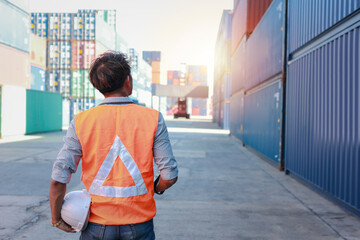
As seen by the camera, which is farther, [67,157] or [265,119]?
[265,119]

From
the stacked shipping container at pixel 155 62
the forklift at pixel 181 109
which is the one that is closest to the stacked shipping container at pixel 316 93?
the forklift at pixel 181 109

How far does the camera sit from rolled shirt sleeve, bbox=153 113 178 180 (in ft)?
5.39

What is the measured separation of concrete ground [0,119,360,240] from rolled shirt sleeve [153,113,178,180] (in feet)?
7.04

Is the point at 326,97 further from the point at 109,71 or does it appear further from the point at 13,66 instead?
the point at 13,66

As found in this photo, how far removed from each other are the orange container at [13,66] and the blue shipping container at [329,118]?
1355 cm

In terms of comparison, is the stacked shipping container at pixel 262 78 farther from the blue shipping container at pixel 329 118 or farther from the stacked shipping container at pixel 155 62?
the stacked shipping container at pixel 155 62

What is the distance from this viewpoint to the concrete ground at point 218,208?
12.5 ft

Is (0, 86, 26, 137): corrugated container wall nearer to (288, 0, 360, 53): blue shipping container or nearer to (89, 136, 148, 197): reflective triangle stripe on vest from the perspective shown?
(288, 0, 360, 53): blue shipping container

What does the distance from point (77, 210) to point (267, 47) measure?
30.0 feet

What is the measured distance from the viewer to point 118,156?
1.59 metres

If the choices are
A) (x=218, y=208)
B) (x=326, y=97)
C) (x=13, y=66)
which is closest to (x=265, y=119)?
(x=326, y=97)

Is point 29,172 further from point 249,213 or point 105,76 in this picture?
point 105,76

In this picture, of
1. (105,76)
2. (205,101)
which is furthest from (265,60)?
(205,101)

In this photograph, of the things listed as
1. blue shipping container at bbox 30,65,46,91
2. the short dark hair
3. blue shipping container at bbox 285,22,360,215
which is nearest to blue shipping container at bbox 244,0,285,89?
blue shipping container at bbox 285,22,360,215
